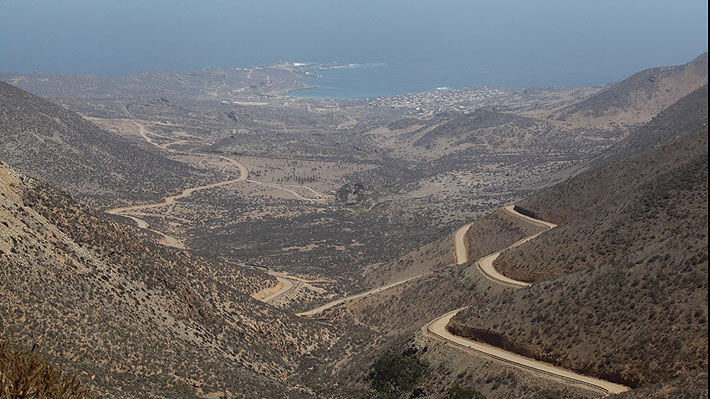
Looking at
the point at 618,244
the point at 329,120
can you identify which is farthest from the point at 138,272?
the point at 329,120

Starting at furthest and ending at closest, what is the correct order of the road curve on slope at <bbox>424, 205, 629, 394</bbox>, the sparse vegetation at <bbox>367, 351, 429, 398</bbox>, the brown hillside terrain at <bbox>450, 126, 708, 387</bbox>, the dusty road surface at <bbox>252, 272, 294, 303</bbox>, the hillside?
the hillside, the dusty road surface at <bbox>252, 272, 294, 303</bbox>, the sparse vegetation at <bbox>367, 351, 429, 398</bbox>, the road curve on slope at <bbox>424, 205, 629, 394</bbox>, the brown hillside terrain at <bbox>450, 126, 708, 387</bbox>

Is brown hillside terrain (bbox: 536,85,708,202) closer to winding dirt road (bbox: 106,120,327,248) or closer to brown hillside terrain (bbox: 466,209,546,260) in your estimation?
brown hillside terrain (bbox: 466,209,546,260)

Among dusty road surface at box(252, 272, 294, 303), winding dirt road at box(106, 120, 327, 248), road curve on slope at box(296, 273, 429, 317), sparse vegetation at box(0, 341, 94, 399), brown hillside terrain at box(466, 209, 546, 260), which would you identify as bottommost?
road curve on slope at box(296, 273, 429, 317)

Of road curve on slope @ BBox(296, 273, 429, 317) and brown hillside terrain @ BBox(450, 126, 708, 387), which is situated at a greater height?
brown hillside terrain @ BBox(450, 126, 708, 387)

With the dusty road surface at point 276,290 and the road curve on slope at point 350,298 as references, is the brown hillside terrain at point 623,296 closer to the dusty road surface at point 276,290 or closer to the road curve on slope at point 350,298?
the road curve on slope at point 350,298

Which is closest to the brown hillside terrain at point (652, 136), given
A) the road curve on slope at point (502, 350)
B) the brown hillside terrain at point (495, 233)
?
the brown hillside terrain at point (495, 233)

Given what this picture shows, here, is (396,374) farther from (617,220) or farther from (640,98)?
(640,98)

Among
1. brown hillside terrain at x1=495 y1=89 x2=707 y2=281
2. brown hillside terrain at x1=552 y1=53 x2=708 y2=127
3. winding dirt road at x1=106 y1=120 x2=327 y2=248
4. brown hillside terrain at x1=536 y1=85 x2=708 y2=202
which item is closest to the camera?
brown hillside terrain at x1=495 y1=89 x2=707 y2=281

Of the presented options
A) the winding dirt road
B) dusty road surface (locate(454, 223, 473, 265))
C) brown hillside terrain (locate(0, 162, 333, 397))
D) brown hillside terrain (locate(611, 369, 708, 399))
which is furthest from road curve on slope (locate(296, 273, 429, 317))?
brown hillside terrain (locate(611, 369, 708, 399))
